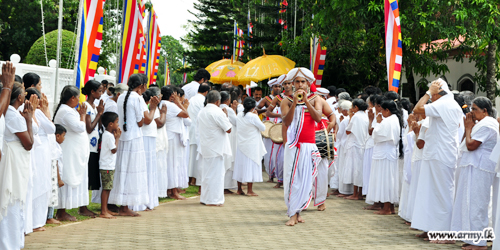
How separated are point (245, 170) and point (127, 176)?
3443 mm

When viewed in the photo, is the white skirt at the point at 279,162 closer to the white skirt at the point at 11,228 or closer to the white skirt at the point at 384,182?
the white skirt at the point at 384,182

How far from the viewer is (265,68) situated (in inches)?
731

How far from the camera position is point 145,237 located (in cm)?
725

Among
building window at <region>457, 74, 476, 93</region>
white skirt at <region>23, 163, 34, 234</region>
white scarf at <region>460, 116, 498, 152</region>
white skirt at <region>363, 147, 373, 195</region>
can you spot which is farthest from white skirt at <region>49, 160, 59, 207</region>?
building window at <region>457, 74, 476, 93</region>

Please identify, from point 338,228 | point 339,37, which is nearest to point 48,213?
point 338,228

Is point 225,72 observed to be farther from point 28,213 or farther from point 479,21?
point 28,213

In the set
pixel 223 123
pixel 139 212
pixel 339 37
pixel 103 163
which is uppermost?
pixel 339 37

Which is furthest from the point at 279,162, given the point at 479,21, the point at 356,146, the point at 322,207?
the point at 479,21

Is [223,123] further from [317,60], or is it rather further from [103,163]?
[317,60]

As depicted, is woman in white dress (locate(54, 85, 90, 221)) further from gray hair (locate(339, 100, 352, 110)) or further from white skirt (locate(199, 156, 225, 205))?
gray hair (locate(339, 100, 352, 110))

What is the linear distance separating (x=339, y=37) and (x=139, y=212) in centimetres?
1042

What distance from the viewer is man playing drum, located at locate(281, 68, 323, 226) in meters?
8.42

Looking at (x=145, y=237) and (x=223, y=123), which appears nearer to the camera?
(x=145, y=237)

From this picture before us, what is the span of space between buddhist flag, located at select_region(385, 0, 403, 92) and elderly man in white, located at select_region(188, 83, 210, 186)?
372 centimetres
